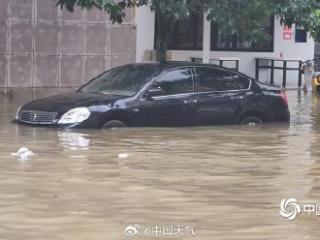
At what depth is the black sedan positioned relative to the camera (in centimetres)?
1161

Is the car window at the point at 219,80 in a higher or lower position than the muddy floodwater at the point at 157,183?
higher

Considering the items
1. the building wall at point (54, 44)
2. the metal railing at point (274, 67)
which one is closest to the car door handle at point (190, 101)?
the building wall at point (54, 44)


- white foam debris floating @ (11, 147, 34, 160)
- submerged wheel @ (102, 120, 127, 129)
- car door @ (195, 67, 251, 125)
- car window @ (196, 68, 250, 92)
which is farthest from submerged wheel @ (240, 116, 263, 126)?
white foam debris floating @ (11, 147, 34, 160)

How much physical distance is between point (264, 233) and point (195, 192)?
158 centimetres

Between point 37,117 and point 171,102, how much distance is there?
2.21m

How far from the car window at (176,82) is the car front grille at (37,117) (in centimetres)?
187

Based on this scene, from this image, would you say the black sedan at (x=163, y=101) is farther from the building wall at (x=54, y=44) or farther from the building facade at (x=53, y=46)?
the building wall at (x=54, y=44)

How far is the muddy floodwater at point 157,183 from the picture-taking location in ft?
20.0

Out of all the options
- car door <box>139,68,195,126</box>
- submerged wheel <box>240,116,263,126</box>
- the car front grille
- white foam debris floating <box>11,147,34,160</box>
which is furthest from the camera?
submerged wheel <box>240,116,263,126</box>

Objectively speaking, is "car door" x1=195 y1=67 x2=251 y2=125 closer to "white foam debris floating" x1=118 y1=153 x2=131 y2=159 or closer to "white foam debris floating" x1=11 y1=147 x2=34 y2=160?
"white foam debris floating" x1=118 y1=153 x2=131 y2=159

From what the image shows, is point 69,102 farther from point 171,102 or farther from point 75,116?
point 171,102

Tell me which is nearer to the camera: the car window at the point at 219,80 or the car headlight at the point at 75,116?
the car headlight at the point at 75,116

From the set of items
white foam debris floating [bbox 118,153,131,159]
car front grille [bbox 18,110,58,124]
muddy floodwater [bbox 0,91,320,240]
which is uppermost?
car front grille [bbox 18,110,58,124]

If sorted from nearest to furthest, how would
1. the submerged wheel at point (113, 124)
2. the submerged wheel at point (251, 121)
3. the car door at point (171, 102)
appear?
the submerged wheel at point (113, 124), the car door at point (171, 102), the submerged wheel at point (251, 121)
